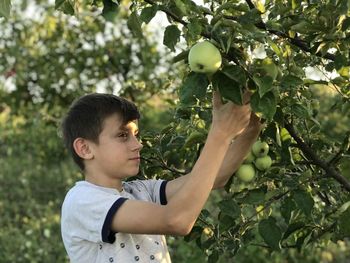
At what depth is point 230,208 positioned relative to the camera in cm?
208

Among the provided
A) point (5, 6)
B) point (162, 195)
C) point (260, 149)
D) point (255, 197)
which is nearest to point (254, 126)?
point (260, 149)

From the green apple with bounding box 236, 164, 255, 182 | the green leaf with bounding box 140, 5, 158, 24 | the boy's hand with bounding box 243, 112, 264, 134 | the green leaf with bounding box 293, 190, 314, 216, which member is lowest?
the green apple with bounding box 236, 164, 255, 182

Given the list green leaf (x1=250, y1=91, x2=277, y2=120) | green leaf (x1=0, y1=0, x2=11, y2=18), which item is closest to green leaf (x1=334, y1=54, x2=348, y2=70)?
green leaf (x1=250, y1=91, x2=277, y2=120)

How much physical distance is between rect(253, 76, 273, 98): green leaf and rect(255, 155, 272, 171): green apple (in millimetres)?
508

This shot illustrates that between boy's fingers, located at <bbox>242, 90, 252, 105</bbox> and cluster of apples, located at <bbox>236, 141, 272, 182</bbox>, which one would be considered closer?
boy's fingers, located at <bbox>242, 90, 252, 105</bbox>

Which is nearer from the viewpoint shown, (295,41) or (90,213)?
(90,213)

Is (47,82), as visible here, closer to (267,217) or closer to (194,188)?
(267,217)

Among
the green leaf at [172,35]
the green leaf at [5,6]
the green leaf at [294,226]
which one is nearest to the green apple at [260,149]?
the green leaf at [294,226]

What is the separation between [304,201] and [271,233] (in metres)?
0.15

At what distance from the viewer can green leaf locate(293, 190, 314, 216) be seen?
1.99 metres

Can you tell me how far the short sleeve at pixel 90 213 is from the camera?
180 centimetres

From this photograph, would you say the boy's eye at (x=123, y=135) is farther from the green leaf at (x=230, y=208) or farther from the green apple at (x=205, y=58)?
the green apple at (x=205, y=58)

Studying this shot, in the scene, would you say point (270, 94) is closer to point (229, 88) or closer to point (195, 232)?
point (229, 88)

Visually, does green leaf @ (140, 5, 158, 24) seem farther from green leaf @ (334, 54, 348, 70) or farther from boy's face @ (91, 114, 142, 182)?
green leaf @ (334, 54, 348, 70)
